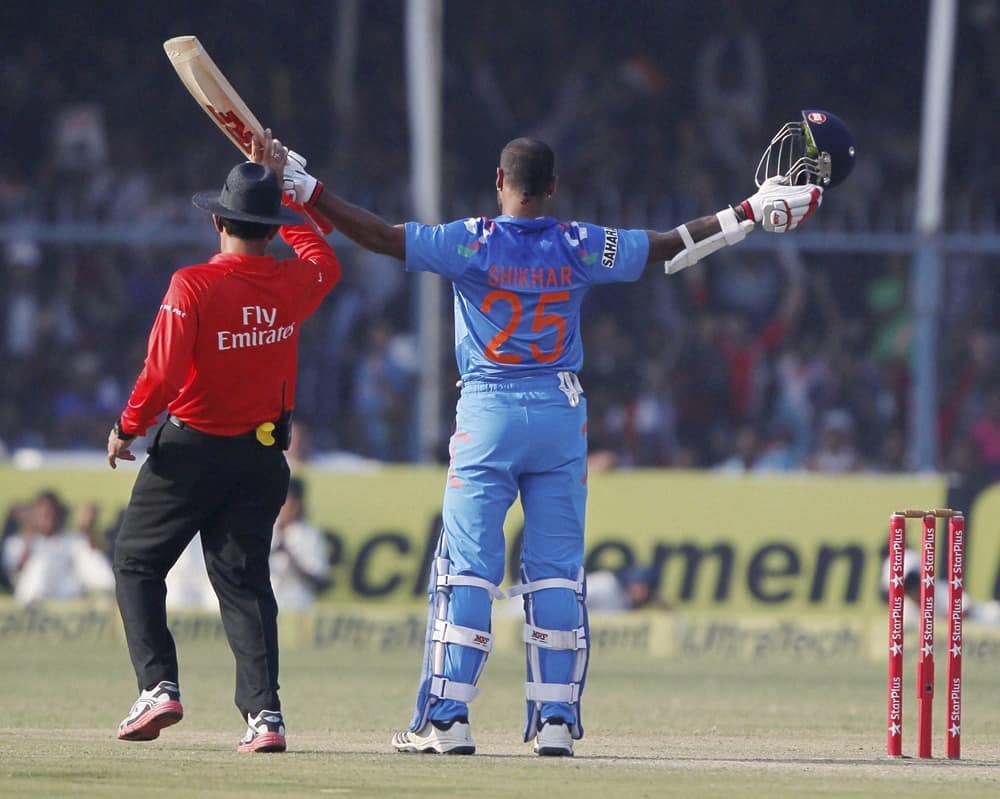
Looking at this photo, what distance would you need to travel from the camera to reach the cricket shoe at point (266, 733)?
268 inches

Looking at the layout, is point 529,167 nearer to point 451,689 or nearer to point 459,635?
point 459,635

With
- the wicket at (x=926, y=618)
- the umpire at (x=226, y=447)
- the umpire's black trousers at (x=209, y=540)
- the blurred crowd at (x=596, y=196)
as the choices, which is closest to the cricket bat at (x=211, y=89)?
the umpire at (x=226, y=447)

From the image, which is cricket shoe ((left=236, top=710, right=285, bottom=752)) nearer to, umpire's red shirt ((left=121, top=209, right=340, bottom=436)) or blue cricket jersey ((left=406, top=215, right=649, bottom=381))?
umpire's red shirt ((left=121, top=209, right=340, bottom=436))

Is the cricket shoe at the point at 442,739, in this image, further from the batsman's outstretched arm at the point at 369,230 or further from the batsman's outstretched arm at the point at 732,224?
the batsman's outstretched arm at the point at 732,224

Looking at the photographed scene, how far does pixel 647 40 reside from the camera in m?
20.4

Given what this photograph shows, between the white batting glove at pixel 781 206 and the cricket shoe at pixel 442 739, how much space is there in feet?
6.78

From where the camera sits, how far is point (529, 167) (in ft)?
23.1

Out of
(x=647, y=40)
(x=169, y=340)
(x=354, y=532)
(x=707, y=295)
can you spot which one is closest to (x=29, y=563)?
(x=354, y=532)

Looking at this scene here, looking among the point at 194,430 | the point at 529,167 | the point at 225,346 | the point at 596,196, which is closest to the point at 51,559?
the point at 596,196

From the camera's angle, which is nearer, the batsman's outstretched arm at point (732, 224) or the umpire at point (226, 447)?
the umpire at point (226, 447)

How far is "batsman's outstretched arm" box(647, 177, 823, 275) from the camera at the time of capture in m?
7.16

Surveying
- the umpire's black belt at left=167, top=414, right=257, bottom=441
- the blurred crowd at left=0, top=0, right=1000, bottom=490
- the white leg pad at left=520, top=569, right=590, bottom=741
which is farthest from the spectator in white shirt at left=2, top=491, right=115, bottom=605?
the white leg pad at left=520, top=569, right=590, bottom=741

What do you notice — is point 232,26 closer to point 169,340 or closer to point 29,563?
point 29,563

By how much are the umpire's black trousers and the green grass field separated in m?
0.34
